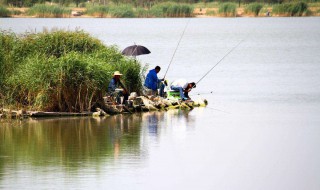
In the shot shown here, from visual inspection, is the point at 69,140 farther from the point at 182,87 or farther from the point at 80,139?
the point at 182,87

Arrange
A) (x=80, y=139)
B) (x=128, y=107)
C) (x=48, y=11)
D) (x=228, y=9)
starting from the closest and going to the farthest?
(x=80, y=139) → (x=128, y=107) → (x=48, y=11) → (x=228, y=9)

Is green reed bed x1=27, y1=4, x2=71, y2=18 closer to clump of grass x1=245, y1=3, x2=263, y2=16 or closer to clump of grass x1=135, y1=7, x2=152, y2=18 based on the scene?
clump of grass x1=135, y1=7, x2=152, y2=18

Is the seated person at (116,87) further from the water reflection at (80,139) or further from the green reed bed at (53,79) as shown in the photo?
the water reflection at (80,139)

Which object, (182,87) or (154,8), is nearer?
(182,87)

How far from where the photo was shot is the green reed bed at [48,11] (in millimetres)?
79875

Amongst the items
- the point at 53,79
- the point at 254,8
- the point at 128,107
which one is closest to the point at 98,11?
the point at 254,8

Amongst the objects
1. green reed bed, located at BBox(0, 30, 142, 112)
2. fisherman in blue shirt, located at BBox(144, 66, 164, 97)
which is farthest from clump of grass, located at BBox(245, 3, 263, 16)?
green reed bed, located at BBox(0, 30, 142, 112)

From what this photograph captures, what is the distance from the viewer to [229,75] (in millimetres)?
38062

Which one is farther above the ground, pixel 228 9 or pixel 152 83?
pixel 228 9

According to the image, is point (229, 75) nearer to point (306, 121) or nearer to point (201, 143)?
point (306, 121)

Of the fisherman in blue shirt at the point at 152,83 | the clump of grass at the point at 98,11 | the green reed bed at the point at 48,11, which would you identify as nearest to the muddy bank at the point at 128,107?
the fisherman in blue shirt at the point at 152,83

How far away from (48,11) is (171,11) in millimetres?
9720

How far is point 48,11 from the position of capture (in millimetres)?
80125

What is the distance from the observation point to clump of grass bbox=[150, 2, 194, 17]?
3214 inches
